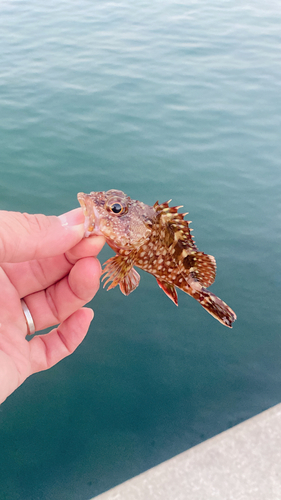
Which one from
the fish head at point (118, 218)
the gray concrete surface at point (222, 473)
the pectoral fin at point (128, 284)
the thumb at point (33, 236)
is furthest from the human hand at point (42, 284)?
the gray concrete surface at point (222, 473)

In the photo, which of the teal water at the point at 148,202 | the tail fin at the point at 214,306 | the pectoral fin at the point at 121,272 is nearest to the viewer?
the pectoral fin at the point at 121,272

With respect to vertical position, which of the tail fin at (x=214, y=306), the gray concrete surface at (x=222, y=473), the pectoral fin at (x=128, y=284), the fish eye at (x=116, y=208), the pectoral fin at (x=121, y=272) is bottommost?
the gray concrete surface at (x=222, y=473)

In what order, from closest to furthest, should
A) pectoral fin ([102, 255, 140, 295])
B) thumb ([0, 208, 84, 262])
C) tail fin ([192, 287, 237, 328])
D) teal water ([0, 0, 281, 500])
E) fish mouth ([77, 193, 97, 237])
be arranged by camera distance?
thumb ([0, 208, 84, 262]) → fish mouth ([77, 193, 97, 237]) → pectoral fin ([102, 255, 140, 295]) → tail fin ([192, 287, 237, 328]) → teal water ([0, 0, 281, 500])

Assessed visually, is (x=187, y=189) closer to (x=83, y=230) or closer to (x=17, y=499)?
(x=83, y=230)

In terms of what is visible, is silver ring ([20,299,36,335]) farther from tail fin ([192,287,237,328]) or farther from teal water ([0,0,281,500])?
teal water ([0,0,281,500])

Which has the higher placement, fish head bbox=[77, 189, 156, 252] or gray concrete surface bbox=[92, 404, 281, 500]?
fish head bbox=[77, 189, 156, 252]

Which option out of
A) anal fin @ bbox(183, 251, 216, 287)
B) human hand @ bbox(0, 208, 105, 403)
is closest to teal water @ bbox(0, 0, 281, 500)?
human hand @ bbox(0, 208, 105, 403)

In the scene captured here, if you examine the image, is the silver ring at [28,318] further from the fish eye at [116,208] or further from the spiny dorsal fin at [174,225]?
the spiny dorsal fin at [174,225]

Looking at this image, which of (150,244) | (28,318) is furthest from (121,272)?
(28,318)
